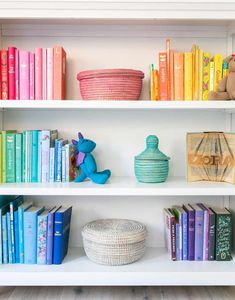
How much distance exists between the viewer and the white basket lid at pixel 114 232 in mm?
1597

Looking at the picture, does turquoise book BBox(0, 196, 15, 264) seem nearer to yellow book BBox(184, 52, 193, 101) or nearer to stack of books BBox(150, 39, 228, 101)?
stack of books BBox(150, 39, 228, 101)

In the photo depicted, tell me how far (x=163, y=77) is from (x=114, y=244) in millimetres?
787

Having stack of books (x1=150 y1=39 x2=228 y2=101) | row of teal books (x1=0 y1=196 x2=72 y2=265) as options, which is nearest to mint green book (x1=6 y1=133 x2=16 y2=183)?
row of teal books (x1=0 y1=196 x2=72 y2=265)

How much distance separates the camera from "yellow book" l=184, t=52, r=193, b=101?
1662 millimetres

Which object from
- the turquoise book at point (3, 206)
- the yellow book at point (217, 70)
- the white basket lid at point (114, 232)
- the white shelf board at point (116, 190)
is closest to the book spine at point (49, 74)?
the white shelf board at point (116, 190)

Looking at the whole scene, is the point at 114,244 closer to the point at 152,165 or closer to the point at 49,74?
the point at 152,165

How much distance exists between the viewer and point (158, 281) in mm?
1578

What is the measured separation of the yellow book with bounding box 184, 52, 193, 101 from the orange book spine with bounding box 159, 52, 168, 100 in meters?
0.09

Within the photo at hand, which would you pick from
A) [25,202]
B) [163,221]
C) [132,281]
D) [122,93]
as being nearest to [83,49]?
[122,93]

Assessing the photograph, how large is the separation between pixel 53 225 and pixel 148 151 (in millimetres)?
553

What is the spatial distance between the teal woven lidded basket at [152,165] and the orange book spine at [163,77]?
204mm

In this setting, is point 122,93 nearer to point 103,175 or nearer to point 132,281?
point 103,175

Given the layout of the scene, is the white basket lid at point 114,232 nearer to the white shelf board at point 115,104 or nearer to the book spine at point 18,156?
the book spine at point 18,156
